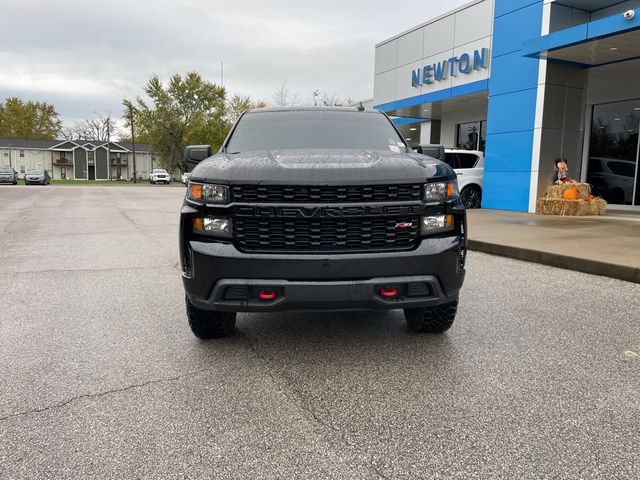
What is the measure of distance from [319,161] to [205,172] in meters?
0.76

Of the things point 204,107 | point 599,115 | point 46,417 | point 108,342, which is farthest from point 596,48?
point 204,107

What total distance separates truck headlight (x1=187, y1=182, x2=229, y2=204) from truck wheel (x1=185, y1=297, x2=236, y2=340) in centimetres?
79

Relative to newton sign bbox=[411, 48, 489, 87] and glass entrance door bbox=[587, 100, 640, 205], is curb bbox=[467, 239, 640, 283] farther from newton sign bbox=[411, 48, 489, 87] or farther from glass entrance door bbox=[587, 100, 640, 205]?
newton sign bbox=[411, 48, 489, 87]

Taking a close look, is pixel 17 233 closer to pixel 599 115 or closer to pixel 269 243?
pixel 269 243

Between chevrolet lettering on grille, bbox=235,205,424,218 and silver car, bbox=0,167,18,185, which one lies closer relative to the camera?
chevrolet lettering on grille, bbox=235,205,424,218

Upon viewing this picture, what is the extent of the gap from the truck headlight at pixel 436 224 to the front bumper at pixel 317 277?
7 centimetres

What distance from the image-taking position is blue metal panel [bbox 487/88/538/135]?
14438 mm

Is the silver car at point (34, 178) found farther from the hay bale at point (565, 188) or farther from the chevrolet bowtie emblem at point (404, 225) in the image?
the chevrolet bowtie emblem at point (404, 225)

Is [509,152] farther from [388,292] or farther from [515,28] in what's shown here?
[388,292]

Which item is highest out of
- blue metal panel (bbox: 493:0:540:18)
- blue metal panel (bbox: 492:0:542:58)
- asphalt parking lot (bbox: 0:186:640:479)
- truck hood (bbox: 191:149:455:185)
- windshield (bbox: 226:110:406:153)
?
blue metal panel (bbox: 493:0:540:18)

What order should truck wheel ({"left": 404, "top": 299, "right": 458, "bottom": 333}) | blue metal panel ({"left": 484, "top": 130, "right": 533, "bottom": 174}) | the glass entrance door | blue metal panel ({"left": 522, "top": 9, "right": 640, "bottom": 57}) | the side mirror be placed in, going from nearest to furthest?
1. truck wheel ({"left": 404, "top": 299, "right": 458, "bottom": 333})
2. the side mirror
3. blue metal panel ({"left": 522, "top": 9, "right": 640, "bottom": 57})
4. blue metal panel ({"left": 484, "top": 130, "right": 533, "bottom": 174})
5. the glass entrance door

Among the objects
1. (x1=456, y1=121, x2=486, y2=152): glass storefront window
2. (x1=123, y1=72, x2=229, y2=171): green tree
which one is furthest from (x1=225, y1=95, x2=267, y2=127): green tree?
(x1=456, y1=121, x2=486, y2=152): glass storefront window

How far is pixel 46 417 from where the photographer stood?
8.75 feet

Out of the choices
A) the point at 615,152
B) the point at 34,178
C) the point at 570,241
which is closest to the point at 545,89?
the point at 615,152
